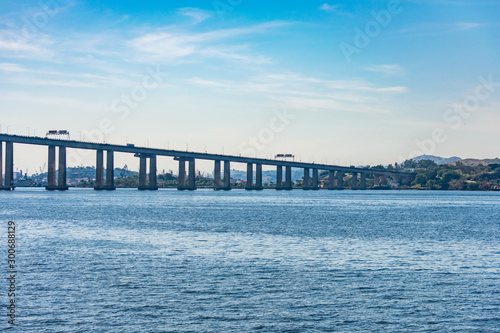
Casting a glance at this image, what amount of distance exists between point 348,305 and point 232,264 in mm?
12276

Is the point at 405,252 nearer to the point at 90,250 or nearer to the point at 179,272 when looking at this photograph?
the point at 179,272

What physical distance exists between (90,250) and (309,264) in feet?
56.2

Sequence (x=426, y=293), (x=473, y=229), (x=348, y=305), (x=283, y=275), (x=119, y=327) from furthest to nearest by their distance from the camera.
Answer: (x=473, y=229)
(x=283, y=275)
(x=426, y=293)
(x=348, y=305)
(x=119, y=327)

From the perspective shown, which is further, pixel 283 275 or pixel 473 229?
pixel 473 229

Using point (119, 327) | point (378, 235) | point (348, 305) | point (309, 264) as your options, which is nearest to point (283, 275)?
point (309, 264)

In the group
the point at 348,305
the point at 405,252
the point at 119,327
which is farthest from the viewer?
the point at 405,252

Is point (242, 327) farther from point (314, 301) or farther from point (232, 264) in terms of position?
point (232, 264)

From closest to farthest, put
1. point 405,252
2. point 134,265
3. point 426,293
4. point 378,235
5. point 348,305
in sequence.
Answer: point 348,305 < point 426,293 < point 134,265 < point 405,252 < point 378,235

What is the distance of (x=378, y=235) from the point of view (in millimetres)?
59031

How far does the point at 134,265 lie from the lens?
125 ft

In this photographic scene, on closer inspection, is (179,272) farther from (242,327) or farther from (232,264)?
(242,327)

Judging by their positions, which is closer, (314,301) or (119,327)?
(119,327)

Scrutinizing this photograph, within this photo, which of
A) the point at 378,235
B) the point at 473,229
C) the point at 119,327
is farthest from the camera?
the point at 473,229

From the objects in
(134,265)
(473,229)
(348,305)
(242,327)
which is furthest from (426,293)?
(473,229)
